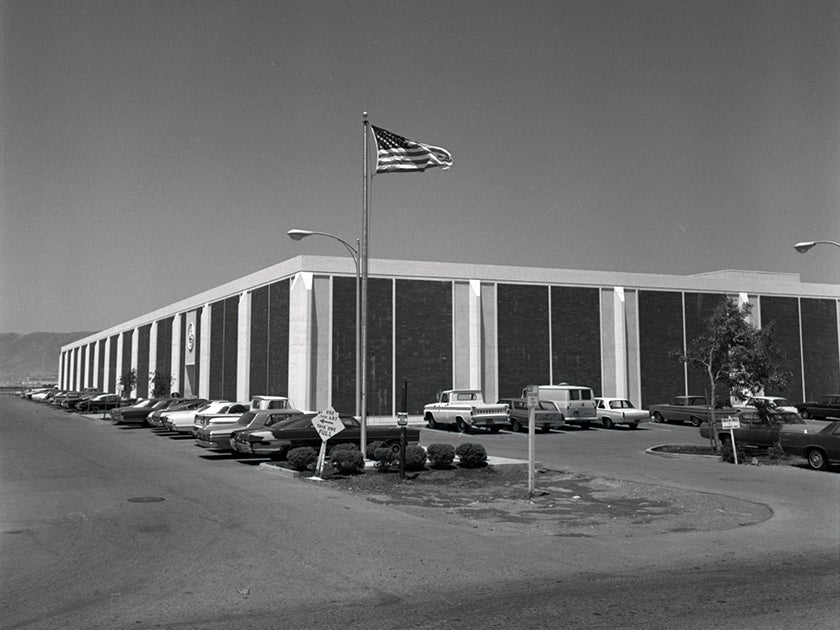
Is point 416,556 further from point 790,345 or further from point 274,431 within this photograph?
point 790,345

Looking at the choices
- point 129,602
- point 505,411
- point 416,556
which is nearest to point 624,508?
point 416,556

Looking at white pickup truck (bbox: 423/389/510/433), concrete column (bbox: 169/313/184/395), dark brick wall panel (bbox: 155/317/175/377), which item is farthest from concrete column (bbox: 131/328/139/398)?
white pickup truck (bbox: 423/389/510/433)

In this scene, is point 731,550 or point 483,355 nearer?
point 731,550

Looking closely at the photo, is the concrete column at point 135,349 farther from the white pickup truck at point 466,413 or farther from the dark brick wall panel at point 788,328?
the dark brick wall panel at point 788,328

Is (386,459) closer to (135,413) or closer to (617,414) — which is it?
(617,414)

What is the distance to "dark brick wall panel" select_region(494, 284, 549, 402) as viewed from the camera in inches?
1789

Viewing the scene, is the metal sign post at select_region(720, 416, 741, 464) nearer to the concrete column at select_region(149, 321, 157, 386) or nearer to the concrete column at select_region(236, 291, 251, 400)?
the concrete column at select_region(236, 291, 251, 400)

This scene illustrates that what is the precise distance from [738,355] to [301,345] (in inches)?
938

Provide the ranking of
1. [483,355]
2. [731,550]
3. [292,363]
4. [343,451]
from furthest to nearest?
[483,355]
[292,363]
[343,451]
[731,550]

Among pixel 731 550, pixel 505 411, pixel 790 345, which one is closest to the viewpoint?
pixel 731 550

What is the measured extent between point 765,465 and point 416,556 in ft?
52.3

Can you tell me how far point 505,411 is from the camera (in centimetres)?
3506

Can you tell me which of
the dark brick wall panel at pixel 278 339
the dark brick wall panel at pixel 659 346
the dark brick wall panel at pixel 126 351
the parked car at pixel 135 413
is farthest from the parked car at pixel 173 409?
the dark brick wall panel at pixel 126 351

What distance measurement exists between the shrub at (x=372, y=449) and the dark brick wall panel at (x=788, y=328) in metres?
38.6
